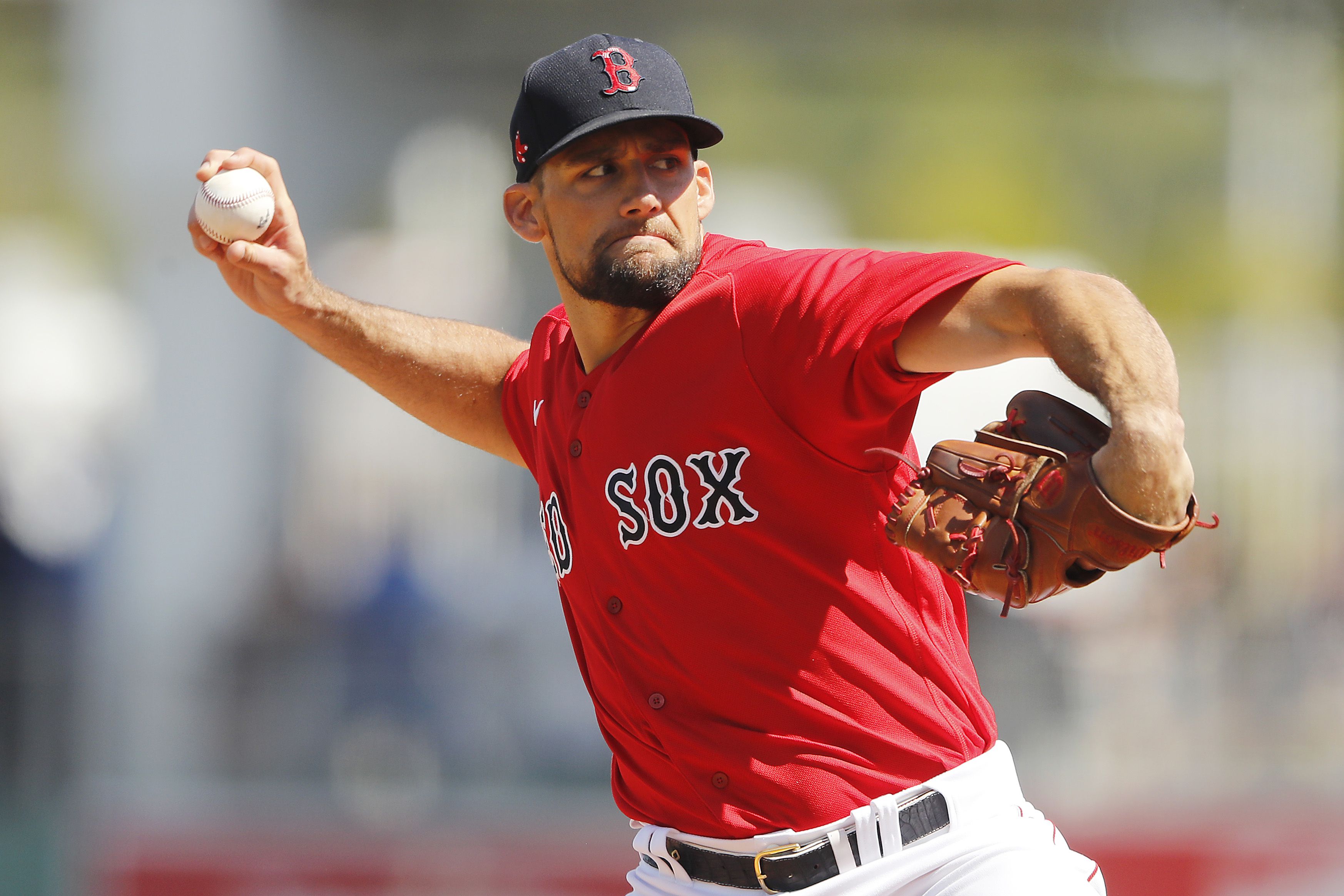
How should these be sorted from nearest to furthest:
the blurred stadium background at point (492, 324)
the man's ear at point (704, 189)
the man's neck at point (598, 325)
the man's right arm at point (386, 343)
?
the man's neck at point (598, 325), the man's ear at point (704, 189), the man's right arm at point (386, 343), the blurred stadium background at point (492, 324)

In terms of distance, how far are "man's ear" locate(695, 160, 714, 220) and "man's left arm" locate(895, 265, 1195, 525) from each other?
1037mm

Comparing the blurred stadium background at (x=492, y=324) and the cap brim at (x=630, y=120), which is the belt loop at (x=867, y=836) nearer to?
the cap brim at (x=630, y=120)

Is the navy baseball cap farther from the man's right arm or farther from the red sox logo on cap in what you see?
the man's right arm

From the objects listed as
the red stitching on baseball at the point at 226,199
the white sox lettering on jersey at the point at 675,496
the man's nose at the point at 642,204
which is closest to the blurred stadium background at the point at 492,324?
the red stitching on baseball at the point at 226,199

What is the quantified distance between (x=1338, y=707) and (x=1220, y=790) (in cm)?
123

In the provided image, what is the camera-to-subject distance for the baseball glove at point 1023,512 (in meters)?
2.00

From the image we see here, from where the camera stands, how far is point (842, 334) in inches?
94.0

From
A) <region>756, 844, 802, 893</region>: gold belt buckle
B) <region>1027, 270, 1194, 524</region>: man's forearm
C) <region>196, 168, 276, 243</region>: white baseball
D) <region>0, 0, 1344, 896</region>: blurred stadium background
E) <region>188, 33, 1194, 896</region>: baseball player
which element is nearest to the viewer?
<region>1027, 270, 1194, 524</region>: man's forearm

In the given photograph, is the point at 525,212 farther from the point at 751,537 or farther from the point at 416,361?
the point at 751,537

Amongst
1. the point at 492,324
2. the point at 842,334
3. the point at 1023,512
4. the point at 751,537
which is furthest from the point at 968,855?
the point at 492,324

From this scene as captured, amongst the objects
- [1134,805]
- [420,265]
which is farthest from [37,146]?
[1134,805]

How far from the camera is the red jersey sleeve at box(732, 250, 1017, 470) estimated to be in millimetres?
2293

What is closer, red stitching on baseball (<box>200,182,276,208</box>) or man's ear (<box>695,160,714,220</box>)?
man's ear (<box>695,160,714,220</box>)

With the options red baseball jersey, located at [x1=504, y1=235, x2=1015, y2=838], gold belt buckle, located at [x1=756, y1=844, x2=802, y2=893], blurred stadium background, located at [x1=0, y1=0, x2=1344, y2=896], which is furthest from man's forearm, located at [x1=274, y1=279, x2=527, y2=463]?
A: blurred stadium background, located at [x1=0, y1=0, x2=1344, y2=896]
